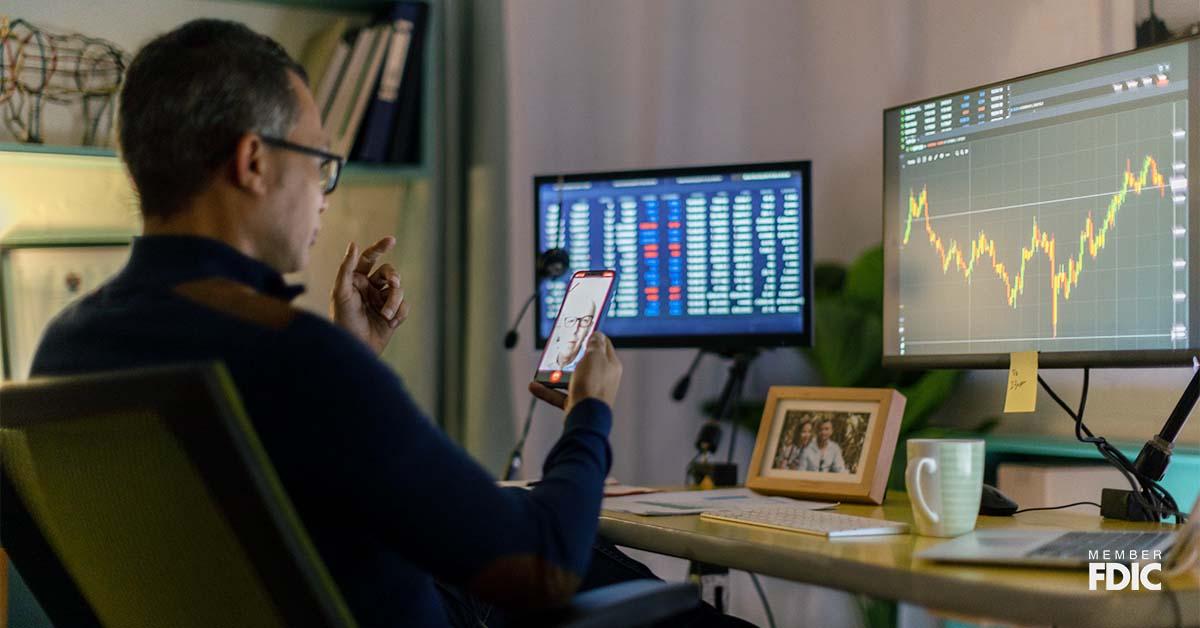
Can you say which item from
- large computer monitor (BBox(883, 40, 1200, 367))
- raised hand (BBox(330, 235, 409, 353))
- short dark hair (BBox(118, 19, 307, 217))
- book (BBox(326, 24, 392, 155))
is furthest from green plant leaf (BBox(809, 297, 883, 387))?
short dark hair (BBox(118, 19, 307, 217))

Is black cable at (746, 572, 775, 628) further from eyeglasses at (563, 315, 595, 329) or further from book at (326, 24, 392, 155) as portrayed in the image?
book at (326, 24, 392, 155)

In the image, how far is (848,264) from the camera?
2.21 meters

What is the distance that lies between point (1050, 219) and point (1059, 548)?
21.7 inches

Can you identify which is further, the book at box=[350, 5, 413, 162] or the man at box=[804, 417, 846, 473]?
the book at box=[350, 5, 413, 162]

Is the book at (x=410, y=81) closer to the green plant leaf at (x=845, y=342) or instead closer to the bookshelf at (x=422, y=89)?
the bookshelf at (x=422, y=89)

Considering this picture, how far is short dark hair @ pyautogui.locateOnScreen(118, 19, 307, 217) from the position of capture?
1009 mm

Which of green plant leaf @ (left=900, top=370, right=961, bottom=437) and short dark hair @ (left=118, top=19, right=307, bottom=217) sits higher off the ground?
short dark hair @ (left=118, top=19, right=307, bottom=217)

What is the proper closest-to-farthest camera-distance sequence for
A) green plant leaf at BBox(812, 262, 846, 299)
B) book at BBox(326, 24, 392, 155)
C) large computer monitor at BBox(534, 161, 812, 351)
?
large computer monitor at BBox(534, 161, 812, 351)
green plant leaf at BBox(812, 262, 846, 299)
book at BBox(326, 24, 392, 155)

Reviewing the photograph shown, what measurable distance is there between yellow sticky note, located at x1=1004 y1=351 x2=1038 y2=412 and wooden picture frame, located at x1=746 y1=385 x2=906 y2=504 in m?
0.17

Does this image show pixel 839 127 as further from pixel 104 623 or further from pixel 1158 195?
pixel 104 623

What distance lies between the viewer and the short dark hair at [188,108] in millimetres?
1009

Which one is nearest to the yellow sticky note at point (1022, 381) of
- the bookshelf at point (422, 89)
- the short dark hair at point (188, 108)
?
the short dark hair at point (188, 108)

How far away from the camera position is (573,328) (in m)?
1.50

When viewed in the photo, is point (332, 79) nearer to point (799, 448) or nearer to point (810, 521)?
point (799, 448)
